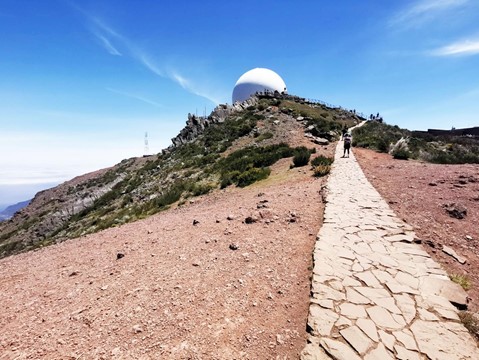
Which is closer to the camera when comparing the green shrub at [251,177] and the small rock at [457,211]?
the small rock at [457,211]

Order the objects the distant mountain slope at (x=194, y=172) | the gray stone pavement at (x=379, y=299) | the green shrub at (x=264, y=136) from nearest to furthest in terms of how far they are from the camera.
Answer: the gray stone pavement at (x=379, y=299) < the distant mountain slope at (x=194, y=172) < the green shrub at (x=264, y=136)

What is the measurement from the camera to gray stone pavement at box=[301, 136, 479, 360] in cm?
434

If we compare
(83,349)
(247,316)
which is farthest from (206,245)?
(83,349)

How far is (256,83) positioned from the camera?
6562cm

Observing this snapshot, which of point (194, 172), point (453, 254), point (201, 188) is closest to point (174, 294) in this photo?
point (453, 254)

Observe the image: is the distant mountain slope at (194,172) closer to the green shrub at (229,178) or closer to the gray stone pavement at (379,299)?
the green shrub at (229,178)

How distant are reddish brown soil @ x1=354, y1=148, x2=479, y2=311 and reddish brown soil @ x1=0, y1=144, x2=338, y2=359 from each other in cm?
311

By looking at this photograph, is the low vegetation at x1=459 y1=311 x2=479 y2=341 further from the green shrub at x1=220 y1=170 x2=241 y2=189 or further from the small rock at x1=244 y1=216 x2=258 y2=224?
the green shrub at x1=220 y1=170 x2=241 y2=189

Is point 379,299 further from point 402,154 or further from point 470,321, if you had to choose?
point 402,154

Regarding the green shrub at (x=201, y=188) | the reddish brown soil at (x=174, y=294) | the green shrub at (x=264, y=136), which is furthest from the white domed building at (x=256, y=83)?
the reddish brown soil at (x=174, y=294)

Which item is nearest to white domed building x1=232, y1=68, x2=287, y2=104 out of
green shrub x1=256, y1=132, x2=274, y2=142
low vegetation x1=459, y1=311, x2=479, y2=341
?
green shrub x1=256, y1=132, x2=274, y2=142

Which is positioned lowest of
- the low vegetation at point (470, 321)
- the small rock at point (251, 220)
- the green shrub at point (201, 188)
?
the low vegetation at point (470, 321)

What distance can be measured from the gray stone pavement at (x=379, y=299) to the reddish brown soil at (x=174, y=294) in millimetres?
400

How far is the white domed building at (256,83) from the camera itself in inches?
2579
